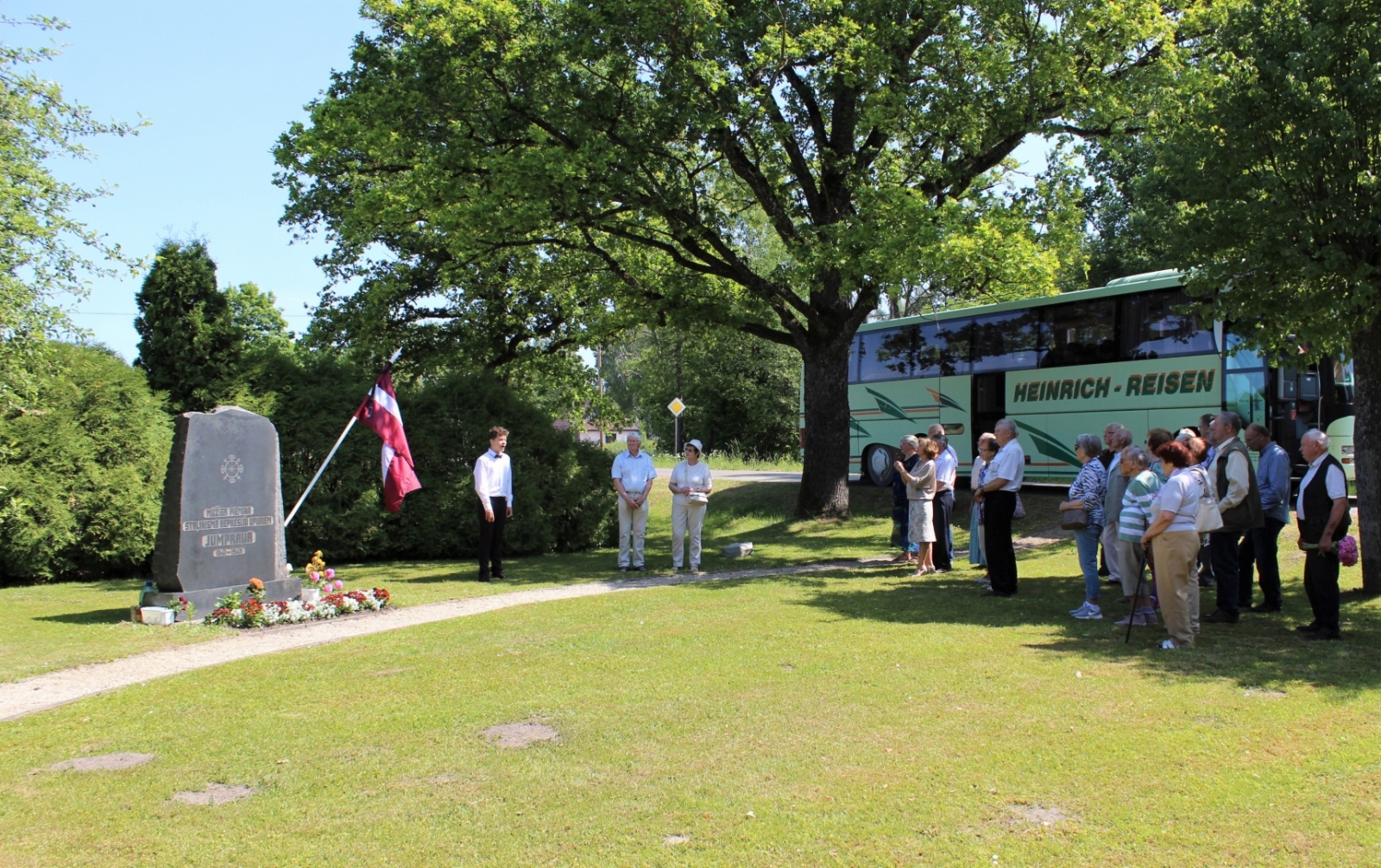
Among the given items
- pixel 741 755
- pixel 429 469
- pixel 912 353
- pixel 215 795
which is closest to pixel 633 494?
pixel 429 469

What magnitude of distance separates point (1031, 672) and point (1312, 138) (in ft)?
18.8

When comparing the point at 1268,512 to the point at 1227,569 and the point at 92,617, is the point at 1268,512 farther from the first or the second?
the point at 92,617

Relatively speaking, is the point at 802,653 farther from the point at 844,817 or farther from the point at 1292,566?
the point at 1292,566

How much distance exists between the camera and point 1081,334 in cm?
2012

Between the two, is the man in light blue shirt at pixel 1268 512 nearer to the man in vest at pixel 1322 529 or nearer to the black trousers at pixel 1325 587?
the man in vest at pixel 1322 529

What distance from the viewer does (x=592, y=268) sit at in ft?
64.9

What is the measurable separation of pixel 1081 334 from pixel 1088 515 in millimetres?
10782

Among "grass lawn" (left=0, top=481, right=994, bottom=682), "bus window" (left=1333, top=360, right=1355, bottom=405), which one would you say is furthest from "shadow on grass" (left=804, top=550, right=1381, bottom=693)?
"bus window" (left=1333, top=360, right=1355, bottom=405)

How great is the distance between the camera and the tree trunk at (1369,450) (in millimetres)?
10578

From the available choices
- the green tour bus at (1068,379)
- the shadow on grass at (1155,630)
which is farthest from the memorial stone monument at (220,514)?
the green tour bus at (1068,379)

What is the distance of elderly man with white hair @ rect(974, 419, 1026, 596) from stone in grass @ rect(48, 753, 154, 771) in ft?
27.1

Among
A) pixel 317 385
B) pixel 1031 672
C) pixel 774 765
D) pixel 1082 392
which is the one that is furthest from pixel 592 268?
pixel 774 765

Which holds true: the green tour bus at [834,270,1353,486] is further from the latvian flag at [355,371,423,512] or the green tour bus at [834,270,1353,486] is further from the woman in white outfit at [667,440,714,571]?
the latvian flag at [355,371,423,512]

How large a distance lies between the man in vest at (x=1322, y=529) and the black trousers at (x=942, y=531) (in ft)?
16.3
